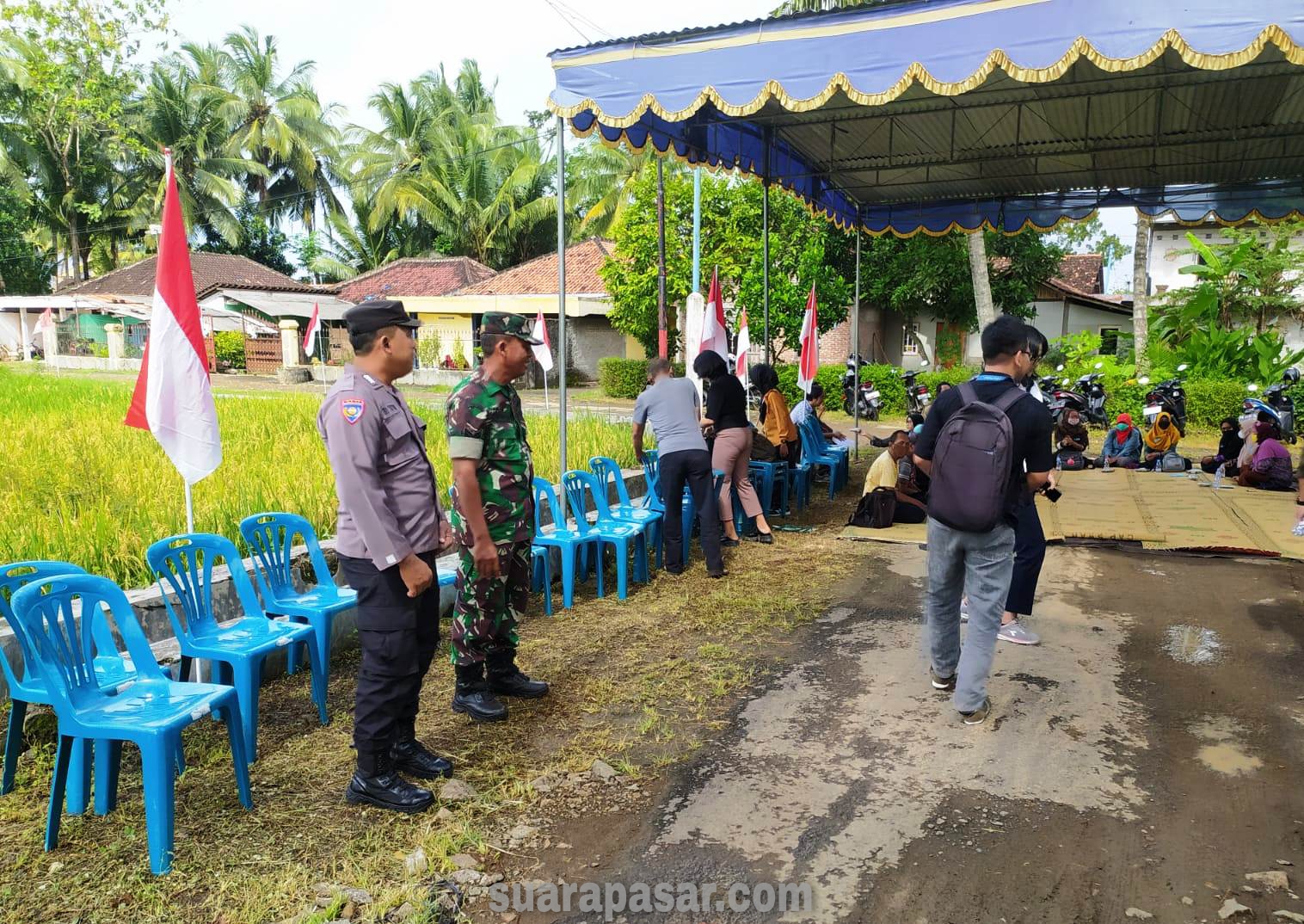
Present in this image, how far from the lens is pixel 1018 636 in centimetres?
498

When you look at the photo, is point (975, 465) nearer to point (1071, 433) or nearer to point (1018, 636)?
point (1018, 636)

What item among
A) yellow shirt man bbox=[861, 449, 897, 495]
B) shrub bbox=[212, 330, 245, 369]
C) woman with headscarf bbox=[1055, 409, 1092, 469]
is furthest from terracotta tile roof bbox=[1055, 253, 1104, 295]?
yellow shirt man bbox=[861, 449, 897, 495]

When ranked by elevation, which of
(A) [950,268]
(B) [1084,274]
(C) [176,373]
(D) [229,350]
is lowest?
(C) [176,373]

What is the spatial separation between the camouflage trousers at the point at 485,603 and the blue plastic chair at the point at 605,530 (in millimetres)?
1725

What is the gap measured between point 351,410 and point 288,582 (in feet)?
5.13

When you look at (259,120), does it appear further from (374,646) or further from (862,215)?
(374,646)

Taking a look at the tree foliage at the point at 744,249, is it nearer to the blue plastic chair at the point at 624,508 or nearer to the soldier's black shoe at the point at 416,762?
the blue plastic chair at the point at 624,508

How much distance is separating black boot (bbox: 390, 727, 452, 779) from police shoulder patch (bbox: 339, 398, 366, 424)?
1211 mm

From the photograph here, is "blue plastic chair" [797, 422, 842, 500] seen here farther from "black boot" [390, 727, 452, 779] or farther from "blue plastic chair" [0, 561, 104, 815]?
"blue plastic chair" [0, 561, 104, 815]

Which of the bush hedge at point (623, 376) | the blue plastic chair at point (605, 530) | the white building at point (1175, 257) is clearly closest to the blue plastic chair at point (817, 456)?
the blue plastic chair at point (605, 530)

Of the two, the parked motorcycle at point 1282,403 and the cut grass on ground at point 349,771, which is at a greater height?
the parked motorcycle at point 1282,403

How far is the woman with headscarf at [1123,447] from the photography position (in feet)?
36.9

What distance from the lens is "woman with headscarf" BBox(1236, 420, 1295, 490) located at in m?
9.27

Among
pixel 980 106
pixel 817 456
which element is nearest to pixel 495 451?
pixel 817 456
